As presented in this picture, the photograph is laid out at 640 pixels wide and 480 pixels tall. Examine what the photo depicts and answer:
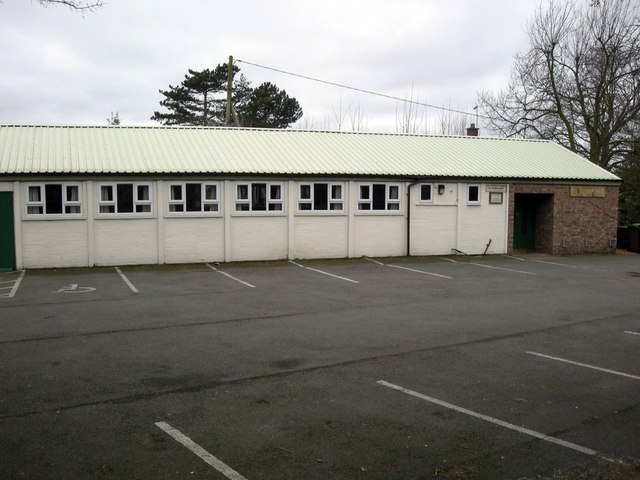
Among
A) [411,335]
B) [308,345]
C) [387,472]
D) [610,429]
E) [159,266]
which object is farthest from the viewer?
[159,266]

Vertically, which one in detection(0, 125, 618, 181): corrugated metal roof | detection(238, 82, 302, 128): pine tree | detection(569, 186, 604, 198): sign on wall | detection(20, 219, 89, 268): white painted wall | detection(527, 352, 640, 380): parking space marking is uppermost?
detection(238, 82, 302, 128): pine tree

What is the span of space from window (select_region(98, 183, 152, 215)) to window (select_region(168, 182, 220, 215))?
0.77m

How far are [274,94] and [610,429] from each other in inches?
1700

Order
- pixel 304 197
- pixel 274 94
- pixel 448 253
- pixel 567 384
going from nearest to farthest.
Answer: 1. pixel 567 384
2. pixel 304 197
3. pixel 448 253
4. pixel 274 94

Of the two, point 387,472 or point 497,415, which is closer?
point 387,472

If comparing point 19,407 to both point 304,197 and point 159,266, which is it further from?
point 304,197

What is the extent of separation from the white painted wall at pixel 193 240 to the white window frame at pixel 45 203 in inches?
104

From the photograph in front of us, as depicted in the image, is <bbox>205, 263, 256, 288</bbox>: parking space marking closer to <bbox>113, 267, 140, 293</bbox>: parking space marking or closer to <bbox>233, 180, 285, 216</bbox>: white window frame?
<bbox>233, 180, 285, 216</bbox>: white window frame

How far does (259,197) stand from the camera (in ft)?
65.6

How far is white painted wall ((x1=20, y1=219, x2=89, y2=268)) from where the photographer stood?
1767 cm

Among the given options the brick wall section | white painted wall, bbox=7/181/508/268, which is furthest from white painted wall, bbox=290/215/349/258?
the brick wall section

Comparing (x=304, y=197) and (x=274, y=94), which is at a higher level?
(x=274, y=94)

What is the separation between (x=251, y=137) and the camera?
2294cm

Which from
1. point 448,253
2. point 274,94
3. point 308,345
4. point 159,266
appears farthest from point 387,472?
point 274,94
